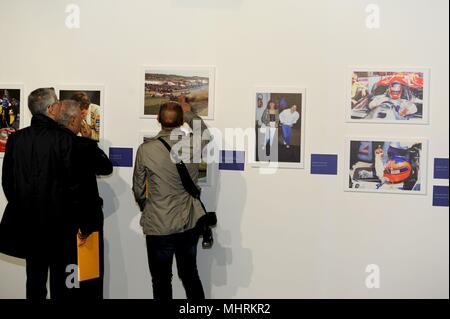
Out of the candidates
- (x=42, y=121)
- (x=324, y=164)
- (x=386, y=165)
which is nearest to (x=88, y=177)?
(x=42, y=121)

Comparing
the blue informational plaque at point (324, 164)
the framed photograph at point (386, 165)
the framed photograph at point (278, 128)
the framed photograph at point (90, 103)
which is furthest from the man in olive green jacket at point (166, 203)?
the framed photograph at point (386, 165)

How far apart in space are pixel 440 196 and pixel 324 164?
3.23 feet

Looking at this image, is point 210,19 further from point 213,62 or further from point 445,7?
point 445,7

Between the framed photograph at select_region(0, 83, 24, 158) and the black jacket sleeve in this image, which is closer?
the black jacket sleeve

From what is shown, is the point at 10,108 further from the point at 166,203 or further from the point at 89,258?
the point at 166,203

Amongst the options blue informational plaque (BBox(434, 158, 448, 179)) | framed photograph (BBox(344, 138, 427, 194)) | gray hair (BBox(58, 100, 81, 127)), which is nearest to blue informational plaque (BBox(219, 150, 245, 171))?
framed photograph (BBox(344, 138, 427, 194))

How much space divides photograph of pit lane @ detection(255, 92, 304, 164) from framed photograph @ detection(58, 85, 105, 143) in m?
1.37

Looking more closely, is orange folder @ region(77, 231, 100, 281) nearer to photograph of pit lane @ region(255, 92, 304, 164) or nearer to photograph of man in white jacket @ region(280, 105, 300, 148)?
photograph of pit lane @ region(255, 92, 304, 164)

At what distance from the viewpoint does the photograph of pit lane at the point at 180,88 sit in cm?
447

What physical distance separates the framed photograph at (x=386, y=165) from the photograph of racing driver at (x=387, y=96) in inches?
7.6

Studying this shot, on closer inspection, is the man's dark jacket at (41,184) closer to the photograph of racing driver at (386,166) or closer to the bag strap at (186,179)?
the bag strap at (186,179)

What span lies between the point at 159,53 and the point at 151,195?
136 centimetres

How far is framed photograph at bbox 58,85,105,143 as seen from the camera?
459 centimetres
